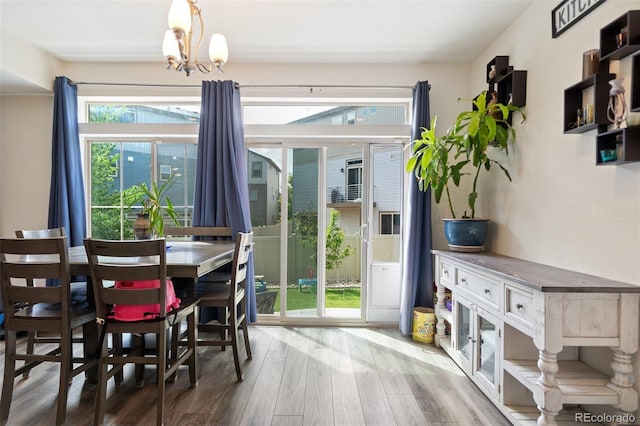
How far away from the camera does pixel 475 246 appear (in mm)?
2531

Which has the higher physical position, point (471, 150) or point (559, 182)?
point (471, 150)

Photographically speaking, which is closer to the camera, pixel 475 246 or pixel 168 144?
pixel 475 246

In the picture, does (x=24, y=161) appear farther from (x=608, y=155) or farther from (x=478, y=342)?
(x=608, y=155)

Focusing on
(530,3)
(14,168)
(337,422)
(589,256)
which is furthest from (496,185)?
(14,168)

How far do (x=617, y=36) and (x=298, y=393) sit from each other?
2696 millimetres

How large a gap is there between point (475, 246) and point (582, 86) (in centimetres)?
128

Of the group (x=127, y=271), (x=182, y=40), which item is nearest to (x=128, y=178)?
(x=182, y=40)

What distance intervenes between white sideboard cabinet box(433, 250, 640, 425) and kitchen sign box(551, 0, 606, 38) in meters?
1.50

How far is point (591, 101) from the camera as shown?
1722 mm

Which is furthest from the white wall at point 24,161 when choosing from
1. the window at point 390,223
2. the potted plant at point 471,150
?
the potted plant at point 471,150

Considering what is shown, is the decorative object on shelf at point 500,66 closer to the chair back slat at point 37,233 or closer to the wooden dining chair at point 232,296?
the wooden dining chair at point 232,296

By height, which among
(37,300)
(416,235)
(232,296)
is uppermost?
(416,235)

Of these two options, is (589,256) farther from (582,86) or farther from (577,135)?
(582,86)

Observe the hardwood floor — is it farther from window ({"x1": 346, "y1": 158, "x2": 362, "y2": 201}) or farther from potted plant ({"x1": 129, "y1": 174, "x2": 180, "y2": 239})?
window ({"x1": 346, "y1": 158, "x2": 362, "y2": 201})
